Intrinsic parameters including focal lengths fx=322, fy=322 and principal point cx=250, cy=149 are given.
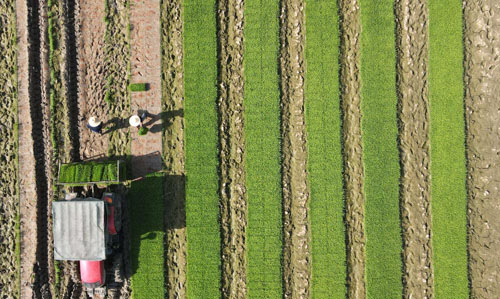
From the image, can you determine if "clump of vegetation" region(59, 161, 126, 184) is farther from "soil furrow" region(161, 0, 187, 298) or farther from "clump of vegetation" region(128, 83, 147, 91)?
"clump of vegetation" region(128, 83, 147, 91)

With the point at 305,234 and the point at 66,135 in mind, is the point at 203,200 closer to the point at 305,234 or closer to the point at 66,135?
the point at 305,234

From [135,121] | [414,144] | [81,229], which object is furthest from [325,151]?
[81,229]

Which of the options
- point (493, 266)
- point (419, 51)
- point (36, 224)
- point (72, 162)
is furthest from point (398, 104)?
point (36, 224)

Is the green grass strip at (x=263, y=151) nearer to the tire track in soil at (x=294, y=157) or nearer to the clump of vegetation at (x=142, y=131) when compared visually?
the tire track in soil at (x=294, y=157)

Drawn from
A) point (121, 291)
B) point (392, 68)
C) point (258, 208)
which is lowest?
point (121, 291)

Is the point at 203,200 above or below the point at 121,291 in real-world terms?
above
